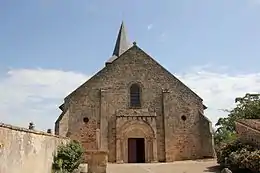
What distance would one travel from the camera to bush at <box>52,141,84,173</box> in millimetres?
13702

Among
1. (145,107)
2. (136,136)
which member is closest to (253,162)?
(136,136)

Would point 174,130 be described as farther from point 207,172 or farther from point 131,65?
point 207,172

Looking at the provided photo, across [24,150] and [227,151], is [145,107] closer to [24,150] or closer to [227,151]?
[227,151]

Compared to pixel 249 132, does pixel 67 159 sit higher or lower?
lower

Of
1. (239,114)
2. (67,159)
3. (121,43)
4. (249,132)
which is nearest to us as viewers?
(67,159)

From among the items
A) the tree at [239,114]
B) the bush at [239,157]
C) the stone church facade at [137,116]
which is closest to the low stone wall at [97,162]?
the bush at [239,157]

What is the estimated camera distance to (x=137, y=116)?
26.5m

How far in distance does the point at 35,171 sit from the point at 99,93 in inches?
647

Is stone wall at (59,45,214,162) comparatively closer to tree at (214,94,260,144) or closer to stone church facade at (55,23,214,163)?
stone church facade at (55,23,214,163)

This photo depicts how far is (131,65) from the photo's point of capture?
28.1 meters

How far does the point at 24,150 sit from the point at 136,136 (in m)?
17.1

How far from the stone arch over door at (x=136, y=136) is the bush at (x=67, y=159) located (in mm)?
10047

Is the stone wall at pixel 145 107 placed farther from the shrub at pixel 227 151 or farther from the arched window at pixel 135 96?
the shrub at pixel 227 151

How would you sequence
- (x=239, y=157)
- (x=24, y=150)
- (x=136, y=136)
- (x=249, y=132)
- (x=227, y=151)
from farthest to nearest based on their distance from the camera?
(x=136, y=136)
(x=227, y=151)
(x=249, y=132)
(x=239, y=157)
(x=24, y=150)
